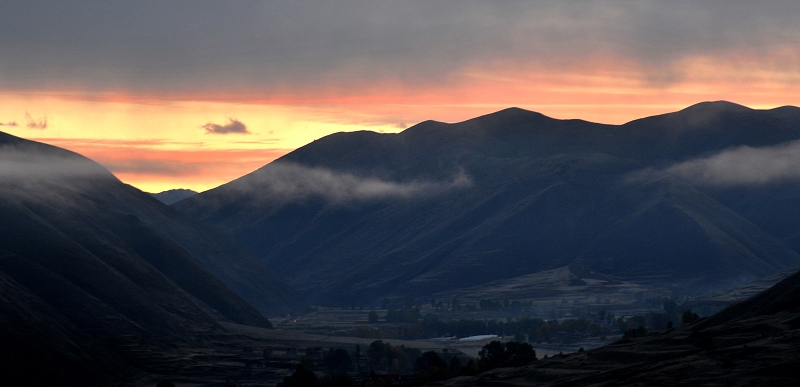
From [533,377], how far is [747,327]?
116 feet

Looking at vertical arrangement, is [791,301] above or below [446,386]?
above

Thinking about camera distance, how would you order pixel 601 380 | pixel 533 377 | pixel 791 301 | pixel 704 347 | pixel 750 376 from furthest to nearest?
pixel 791 301, pixel 533 377, pixel 704 347, pixel 601 380, pixel 750 376

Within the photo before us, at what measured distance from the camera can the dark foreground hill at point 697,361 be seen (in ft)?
433

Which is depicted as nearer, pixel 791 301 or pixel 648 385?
pixel 648 385

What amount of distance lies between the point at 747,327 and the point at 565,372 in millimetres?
30318

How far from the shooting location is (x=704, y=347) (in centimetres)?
16550

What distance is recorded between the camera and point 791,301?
19075 centimetres

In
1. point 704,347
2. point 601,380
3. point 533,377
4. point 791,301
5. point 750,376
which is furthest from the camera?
point 791,301

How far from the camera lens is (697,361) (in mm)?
147375

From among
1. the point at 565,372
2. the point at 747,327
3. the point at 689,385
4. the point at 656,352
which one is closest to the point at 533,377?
→ the point at 565,372

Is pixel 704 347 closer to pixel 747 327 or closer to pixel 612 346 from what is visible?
pixel 747 327

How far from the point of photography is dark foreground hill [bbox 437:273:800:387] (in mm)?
131875

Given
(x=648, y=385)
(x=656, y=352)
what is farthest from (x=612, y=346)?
(x=648, y=385)

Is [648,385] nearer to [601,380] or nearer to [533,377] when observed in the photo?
[601,380]
